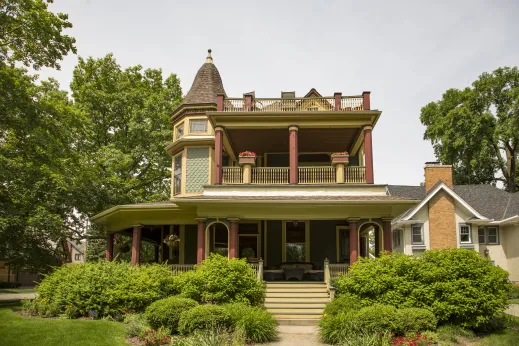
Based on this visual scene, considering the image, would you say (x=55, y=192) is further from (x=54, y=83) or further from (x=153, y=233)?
(x=54, y=83)

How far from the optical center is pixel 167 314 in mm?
12953

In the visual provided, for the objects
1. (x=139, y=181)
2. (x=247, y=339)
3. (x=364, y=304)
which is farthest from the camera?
(x=139, y=181)

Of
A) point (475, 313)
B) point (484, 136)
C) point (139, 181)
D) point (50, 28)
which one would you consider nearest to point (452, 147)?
point (484, 136)

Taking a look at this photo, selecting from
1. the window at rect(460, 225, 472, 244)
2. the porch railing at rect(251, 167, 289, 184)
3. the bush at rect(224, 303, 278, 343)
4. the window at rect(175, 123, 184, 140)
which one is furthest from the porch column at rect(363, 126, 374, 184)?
the window at rect(460, 225, 472, 244)

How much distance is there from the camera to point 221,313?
12.7 meters

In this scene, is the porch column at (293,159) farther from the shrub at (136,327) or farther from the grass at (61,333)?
the grass at (61,333)

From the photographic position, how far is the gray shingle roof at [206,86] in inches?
987

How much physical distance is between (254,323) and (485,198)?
28.9 metres

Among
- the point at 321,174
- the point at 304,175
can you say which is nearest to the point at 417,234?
the point at 321,174

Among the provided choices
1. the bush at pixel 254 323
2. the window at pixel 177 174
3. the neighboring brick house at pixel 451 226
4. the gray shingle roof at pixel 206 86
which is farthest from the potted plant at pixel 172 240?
the neighboring brick house at pixel 451 226

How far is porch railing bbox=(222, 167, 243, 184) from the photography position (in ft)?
65.4

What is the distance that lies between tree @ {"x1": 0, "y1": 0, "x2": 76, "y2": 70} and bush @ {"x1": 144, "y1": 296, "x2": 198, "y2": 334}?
12.3 metres

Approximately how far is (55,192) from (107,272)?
44.3 ft

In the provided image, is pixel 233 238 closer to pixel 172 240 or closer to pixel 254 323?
pixel 172 240
